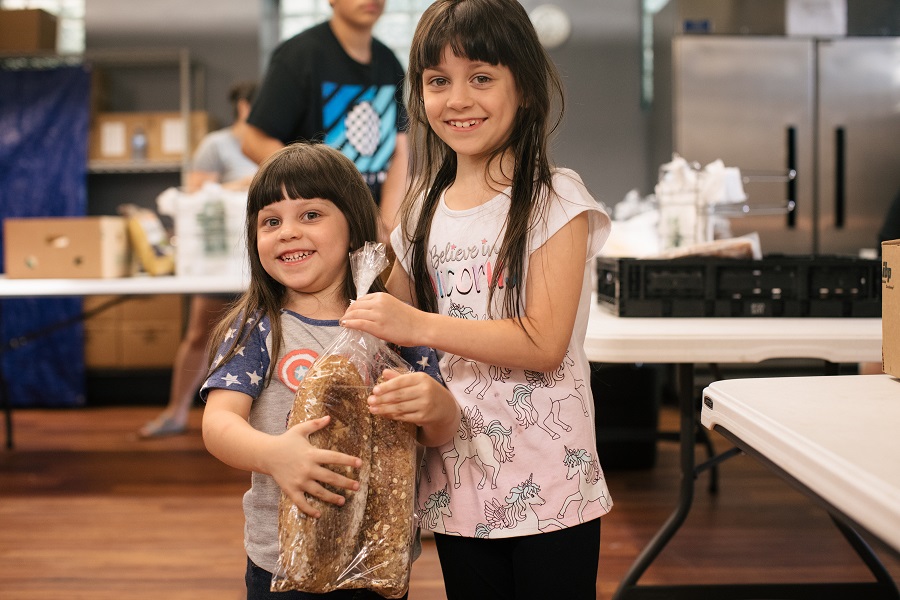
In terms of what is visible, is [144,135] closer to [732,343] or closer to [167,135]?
[167,135]

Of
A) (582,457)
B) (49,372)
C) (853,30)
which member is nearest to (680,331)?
(582,457)

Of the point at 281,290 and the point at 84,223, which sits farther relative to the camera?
the point at 84,223

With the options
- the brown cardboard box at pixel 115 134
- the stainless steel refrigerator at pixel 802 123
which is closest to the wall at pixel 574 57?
the brown cardboard box at pixel 115 134

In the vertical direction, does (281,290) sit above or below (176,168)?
below

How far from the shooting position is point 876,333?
5.06 ft

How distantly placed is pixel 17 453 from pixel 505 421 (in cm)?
341

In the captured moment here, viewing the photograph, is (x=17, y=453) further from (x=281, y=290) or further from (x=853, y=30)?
(x=853, y=30)

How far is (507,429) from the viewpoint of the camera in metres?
1.09

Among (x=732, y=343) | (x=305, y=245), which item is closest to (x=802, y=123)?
(x=732, y=343)

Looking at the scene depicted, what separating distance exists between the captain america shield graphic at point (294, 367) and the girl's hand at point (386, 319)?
0.48ft

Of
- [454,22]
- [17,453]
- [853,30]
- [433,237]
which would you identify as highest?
[853,30]

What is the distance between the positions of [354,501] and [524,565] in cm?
28

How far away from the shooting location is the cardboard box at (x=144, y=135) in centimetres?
512

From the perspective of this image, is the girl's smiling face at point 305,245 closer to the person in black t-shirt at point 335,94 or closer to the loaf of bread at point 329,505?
the loaf of bread at point 329,505
